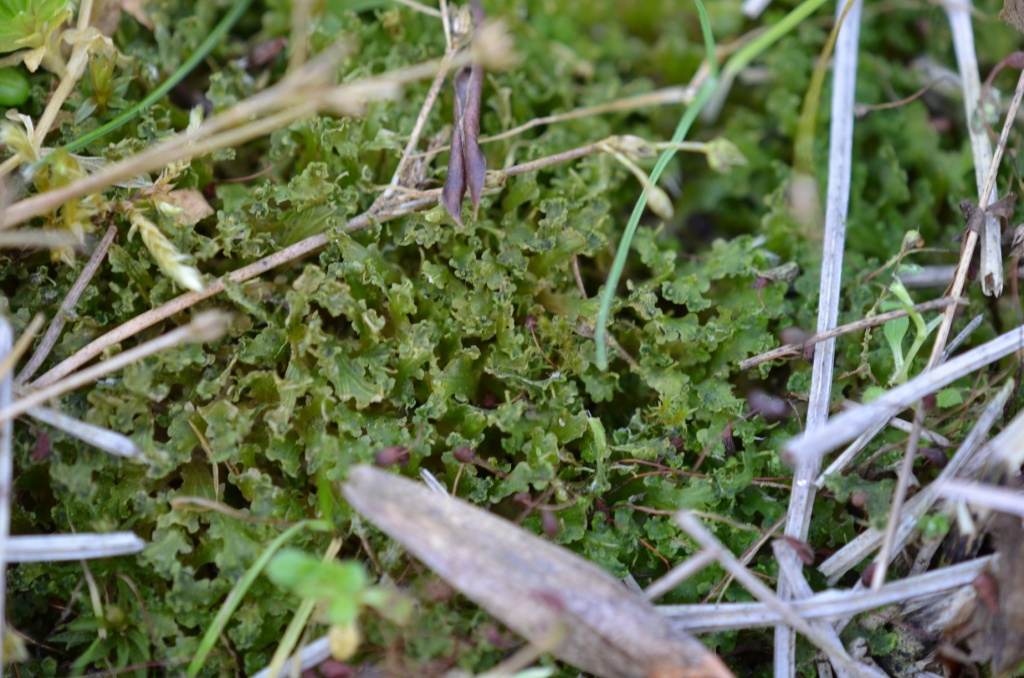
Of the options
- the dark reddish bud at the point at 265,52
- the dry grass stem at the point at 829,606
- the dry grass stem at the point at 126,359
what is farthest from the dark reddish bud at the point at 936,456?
the dark reddish bud at the point at 265,52

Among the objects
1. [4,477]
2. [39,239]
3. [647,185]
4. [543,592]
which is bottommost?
[543,592]

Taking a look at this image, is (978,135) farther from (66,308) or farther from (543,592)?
(66,308)

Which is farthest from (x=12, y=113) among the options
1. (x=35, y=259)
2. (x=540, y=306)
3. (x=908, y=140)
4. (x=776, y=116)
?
(x=908, y=140)

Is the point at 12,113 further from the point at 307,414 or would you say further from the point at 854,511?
the point at 854,511

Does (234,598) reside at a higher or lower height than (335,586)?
lower

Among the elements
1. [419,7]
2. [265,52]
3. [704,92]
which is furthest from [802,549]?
[265,52]

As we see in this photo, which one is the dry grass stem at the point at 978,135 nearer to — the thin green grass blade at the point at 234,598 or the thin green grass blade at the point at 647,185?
the thin green grass blade at the point at 647,185

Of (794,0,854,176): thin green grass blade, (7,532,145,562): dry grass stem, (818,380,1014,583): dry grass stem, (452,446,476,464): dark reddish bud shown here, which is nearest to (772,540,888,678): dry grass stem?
(818,380,1014,583): dry grass stem
